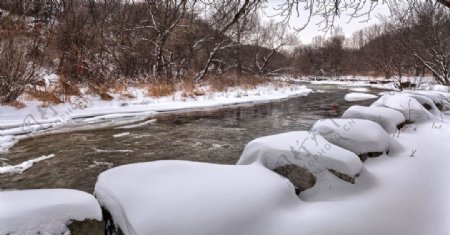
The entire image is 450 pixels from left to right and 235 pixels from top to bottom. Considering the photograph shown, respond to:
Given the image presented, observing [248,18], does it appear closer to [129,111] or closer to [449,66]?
[129,111]

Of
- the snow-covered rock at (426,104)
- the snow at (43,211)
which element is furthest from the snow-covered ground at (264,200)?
the snow-covered rock at (426,104)

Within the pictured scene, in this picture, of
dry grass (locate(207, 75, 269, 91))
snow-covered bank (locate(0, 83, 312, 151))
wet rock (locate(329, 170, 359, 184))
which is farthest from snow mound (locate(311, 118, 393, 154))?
dry grass (locate(207, 75, 269, 91))

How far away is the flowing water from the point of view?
4.64m

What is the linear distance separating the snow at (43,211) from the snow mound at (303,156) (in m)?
1.86

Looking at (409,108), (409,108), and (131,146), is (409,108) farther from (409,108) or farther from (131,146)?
(131,146)

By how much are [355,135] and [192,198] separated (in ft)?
8.74

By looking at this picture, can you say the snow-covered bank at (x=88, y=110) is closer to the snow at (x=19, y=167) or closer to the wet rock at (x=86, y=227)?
the snow at (x=19, y=167)

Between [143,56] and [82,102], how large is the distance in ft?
21.1

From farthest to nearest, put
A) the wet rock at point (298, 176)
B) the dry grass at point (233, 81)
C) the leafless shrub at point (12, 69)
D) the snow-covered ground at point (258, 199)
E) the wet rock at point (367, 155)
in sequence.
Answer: the dry grass at point (233, 81)
the leafless shrub at point (12, 69)
the wet rock at point (367, 155)
the wet rock at point (298, 176)
the snow-covered ground at point (258, 199)

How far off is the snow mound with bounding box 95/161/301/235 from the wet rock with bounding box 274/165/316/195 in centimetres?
21

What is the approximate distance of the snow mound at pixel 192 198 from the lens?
2385 millimetres

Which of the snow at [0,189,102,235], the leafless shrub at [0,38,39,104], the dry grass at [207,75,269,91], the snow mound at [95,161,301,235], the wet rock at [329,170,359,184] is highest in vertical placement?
the leafless shrub at [0,38,39,104]

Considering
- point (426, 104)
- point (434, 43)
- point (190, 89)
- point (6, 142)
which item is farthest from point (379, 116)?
point (434, 43)

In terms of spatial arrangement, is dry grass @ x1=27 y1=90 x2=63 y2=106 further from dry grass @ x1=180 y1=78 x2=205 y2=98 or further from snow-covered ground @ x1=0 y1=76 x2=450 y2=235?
snow-covered ground @ x1=0 y1=76 x2=450 y2=235
